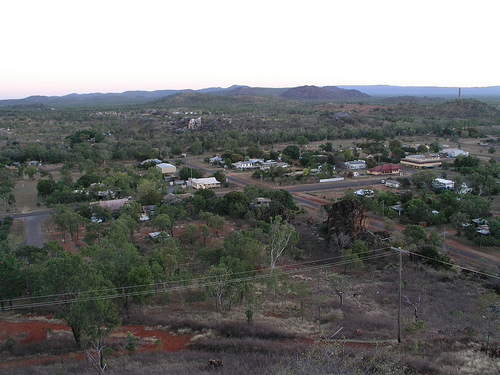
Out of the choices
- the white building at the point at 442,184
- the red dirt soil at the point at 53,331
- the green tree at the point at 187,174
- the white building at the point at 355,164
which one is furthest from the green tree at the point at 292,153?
the red dirt soil at the point at 53,331

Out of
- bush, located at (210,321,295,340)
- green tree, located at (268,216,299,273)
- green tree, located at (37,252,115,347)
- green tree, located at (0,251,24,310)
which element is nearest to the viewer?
green tree, located at (37,252,115,347)

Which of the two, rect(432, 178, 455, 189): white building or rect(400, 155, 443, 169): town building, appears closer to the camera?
rect(432, 178, 455, 189): white building

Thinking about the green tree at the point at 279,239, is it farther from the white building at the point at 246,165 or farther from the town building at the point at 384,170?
the white building at the point at 246,165

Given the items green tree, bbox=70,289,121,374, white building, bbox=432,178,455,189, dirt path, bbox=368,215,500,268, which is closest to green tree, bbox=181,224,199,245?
green tree, bbox=70,289,121,374

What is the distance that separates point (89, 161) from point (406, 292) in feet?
144

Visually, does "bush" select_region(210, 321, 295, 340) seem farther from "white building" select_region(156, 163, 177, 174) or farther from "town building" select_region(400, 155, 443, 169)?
"town building" select_region(400, 155, 443, 169)

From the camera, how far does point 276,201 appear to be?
30109 millimetres

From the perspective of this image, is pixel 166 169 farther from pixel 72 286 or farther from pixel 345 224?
pixel 72 286

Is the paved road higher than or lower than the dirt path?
higher

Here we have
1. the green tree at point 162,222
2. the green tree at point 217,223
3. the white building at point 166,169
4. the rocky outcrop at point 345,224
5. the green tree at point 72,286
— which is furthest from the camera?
the white building at point 166,169

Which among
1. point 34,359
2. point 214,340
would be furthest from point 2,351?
point 214,340

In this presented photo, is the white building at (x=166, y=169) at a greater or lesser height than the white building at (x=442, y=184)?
greater

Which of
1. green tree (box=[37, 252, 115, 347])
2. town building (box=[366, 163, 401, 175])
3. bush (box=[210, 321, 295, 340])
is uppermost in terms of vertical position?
green tree (box=[37, 252, 115, 347])

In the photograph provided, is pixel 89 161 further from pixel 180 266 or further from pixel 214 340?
pixel 214 340
